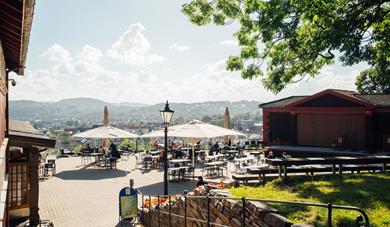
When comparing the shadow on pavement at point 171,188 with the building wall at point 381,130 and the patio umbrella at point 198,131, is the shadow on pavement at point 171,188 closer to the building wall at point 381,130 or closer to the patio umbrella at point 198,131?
the patio umbrella at point 198,131

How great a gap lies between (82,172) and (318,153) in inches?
591

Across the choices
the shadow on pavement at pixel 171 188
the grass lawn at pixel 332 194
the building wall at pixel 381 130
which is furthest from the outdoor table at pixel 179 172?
the building wall at pixel 381 130

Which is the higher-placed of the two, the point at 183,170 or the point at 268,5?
the point at 268,5

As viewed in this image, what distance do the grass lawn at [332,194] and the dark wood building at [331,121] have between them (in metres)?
12.2

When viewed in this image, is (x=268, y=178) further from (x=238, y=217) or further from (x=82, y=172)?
(x=82, y=172)

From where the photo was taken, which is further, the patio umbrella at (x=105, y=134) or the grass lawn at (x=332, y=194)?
the patio umbrella at (x=105, y=134)

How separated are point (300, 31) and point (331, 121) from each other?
631 inches

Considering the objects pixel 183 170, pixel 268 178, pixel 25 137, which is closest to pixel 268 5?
pixel 268 178

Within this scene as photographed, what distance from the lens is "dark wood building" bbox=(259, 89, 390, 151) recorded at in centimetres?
2266

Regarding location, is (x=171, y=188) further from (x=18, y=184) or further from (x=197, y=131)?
(x=18, y=184)

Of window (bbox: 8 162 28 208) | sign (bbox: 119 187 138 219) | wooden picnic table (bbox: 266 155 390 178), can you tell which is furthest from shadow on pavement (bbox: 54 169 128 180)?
wooden picnic table (bbox: 266 155 390 178)

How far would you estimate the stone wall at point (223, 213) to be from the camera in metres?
6.62

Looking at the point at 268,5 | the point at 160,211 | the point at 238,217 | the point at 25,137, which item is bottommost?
the point at 160,211

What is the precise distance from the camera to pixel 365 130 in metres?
23.1
